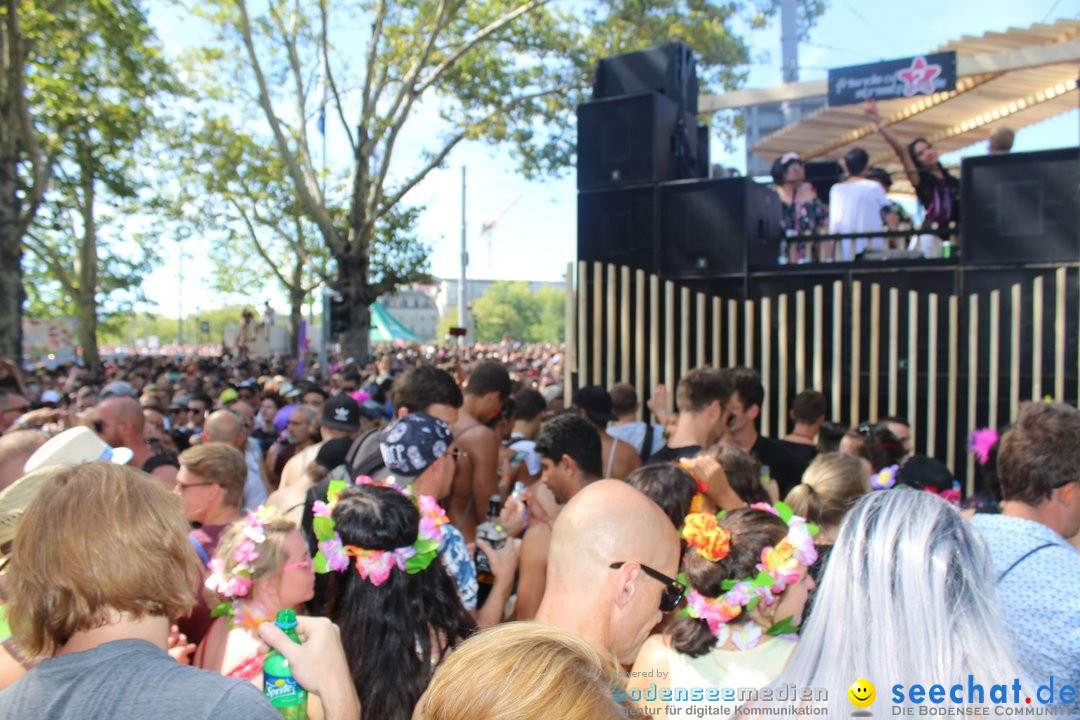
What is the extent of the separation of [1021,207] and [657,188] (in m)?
3.34

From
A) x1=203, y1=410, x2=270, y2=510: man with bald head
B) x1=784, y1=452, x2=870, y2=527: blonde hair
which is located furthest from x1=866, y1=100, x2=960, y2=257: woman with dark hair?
x1=203, y1=410, x2=270, y2=510: man with bald head

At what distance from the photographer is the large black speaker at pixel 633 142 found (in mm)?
8805

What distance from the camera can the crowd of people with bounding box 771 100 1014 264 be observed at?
8.06 m

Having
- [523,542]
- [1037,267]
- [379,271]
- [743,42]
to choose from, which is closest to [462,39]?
[743,42]

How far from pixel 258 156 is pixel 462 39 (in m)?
11.5

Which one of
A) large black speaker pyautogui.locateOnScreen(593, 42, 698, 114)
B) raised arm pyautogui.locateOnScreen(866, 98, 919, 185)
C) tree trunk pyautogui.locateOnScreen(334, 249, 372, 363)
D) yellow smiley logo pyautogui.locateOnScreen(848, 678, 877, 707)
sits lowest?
yellow smiley logo pyautogui.locateOnScreen(848, 678, 877, 707)

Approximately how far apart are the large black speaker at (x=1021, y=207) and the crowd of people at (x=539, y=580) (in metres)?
3.68

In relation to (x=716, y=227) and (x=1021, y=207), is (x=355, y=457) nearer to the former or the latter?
(x=716, y=227)

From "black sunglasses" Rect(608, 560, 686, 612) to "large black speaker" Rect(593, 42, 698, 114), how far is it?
7.35m

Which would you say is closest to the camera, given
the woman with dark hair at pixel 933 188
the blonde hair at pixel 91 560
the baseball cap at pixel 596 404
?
the blonde hair at pixel 91 560

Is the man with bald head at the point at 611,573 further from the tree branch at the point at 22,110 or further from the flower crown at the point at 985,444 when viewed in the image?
the tree branch at the point at 22,110

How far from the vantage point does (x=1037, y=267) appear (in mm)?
7332

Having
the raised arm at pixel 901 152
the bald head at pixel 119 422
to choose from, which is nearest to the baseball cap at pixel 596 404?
the bald head at pixel 119 422

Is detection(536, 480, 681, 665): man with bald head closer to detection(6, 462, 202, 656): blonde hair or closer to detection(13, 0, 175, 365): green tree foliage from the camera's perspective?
detection(6, 462, 202, 656): blonde hair
